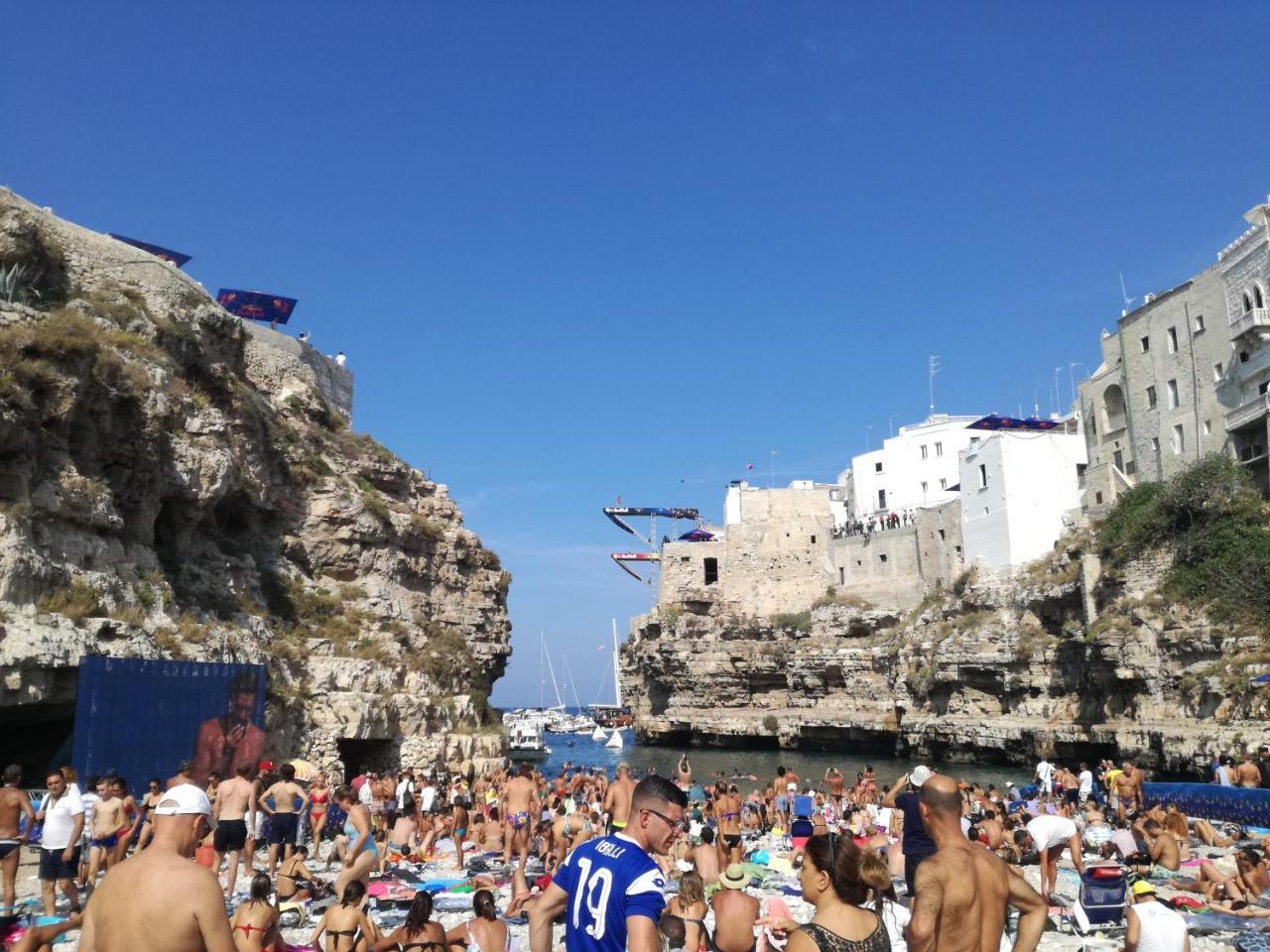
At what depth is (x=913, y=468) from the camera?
6694 centimetres

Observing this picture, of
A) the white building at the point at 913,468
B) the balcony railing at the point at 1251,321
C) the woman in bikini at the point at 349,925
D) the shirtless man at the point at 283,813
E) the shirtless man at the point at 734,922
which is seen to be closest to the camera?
the shirtless man at the point at 734,922

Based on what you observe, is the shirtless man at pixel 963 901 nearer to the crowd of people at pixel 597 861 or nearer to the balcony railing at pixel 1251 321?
Answer: the crowd of people at pixel 597 861

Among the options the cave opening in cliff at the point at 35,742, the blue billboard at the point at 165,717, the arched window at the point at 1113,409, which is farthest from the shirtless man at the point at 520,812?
the arched window at the point at 1113,409

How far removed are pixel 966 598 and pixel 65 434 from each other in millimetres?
40674

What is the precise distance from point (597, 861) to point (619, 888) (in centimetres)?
16

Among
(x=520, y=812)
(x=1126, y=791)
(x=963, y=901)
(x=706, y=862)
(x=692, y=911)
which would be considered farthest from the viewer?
(x=1126, y=791)

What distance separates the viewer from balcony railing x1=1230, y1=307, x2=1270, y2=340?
1355 inches

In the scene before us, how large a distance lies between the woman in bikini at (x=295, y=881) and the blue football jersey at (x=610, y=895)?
23.8 ft

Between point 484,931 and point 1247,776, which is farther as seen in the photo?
point 1247,776

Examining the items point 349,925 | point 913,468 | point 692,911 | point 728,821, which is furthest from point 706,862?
point 913,468

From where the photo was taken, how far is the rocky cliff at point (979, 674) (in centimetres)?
3014

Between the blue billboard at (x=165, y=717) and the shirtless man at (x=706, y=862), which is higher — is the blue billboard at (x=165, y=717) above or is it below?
above

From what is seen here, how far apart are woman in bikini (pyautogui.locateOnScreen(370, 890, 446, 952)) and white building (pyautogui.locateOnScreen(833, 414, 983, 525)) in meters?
61.8

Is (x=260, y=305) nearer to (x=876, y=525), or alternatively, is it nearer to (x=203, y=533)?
(x=203, y=533)
